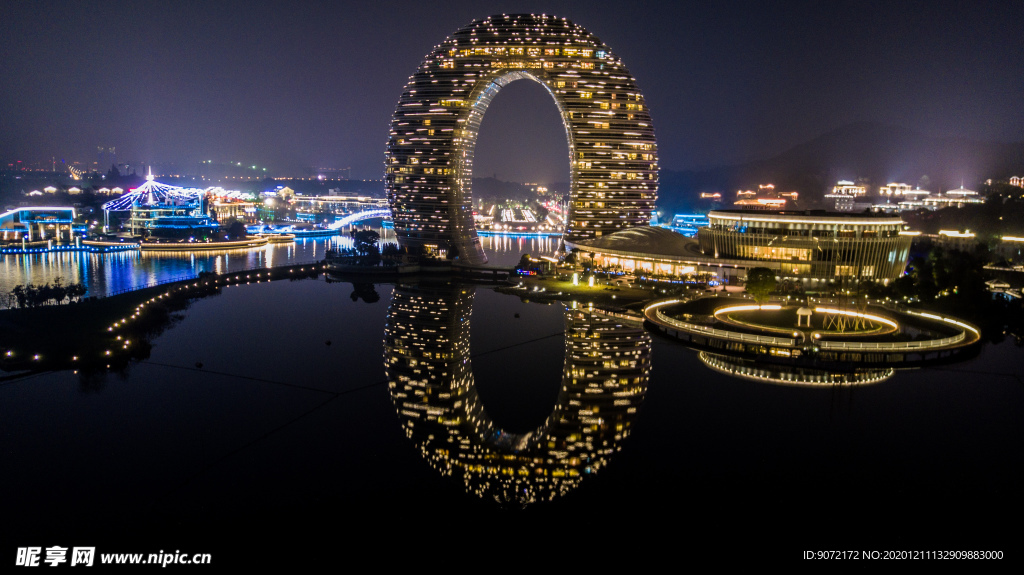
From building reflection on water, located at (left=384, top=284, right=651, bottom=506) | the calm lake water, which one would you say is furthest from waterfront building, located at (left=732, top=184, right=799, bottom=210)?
the calm lake water

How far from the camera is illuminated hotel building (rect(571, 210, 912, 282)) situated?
38.5m

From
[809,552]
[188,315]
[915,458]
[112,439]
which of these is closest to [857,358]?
[915,458]

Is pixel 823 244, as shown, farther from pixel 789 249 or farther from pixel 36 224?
pixel 36 224

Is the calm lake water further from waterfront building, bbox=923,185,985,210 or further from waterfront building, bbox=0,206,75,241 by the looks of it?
waterfront building, bbox=923,185,985,210

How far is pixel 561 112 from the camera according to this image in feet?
175

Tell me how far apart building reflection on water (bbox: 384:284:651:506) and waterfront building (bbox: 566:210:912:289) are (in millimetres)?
14676

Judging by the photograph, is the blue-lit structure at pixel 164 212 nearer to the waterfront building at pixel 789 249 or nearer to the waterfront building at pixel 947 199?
the waterfront building at pixel 789 249

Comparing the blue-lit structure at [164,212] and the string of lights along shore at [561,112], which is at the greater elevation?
the string of lights along shore at [561,112]

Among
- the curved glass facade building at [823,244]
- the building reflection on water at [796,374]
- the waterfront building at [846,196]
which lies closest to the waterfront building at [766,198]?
the waterfront building at [846,196]

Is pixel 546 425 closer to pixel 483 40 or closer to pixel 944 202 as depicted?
pixel 483 40

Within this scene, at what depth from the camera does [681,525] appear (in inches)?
468

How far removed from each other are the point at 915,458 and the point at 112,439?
1723 centimetres

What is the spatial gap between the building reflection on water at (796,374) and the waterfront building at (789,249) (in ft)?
58.7

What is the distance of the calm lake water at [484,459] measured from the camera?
11625mm
